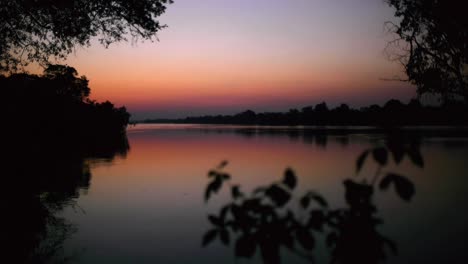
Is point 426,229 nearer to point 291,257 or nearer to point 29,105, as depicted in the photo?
point 291,257

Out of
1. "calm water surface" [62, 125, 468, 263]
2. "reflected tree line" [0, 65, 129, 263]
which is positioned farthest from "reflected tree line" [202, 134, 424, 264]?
"reflected tree line" [0, 65, 129, 263]

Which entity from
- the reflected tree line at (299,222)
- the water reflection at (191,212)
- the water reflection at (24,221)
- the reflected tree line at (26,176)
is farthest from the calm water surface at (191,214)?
the reflected tree line at (299,222)

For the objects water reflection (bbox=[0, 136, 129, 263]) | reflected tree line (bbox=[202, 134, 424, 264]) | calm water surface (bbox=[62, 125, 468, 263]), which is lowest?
calm water surface (bbox=[62, 125, 468, 263])

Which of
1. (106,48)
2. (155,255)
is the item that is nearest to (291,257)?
(155,255)

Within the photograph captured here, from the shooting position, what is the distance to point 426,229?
15781 mm

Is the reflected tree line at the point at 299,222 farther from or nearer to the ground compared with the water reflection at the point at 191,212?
farther from the ground

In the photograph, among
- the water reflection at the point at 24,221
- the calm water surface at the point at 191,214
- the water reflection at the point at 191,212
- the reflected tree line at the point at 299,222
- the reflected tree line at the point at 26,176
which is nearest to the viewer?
the reflected tree line at the point at 299,222

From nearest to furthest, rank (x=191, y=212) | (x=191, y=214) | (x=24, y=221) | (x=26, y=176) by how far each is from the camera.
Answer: (x=24, y=221) → (x=26, y=176) → (x=191, y=214) → (x=191, y=212)

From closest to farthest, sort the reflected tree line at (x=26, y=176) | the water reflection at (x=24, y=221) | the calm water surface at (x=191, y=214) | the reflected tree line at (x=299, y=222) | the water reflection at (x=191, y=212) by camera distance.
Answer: the reflected tree line at (x=299, y=222) < the water reflection at (x=24, y=221) < the reflected tree line at (x=26, y=176) < the water reflection at (x=191, y=212) < the calm water surface at (x=191, y=214)

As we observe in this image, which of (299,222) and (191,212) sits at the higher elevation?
(299,222)

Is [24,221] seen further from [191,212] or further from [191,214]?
[191,212]

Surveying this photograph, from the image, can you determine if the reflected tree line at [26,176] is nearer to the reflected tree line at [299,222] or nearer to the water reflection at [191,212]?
the water reflection at [191,212]

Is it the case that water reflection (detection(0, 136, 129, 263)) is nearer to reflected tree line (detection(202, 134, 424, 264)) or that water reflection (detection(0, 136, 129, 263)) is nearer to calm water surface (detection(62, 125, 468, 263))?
calm water surface (detection(62, 125, 468, 263))

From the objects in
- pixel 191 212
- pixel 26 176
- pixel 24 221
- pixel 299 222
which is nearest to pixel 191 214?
pixel 191 212
